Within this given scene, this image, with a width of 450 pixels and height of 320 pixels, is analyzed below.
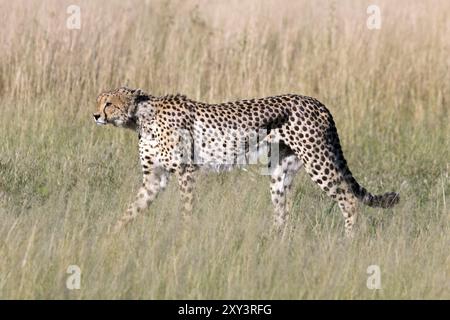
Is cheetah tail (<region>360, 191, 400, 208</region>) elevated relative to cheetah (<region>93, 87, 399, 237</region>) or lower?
lower

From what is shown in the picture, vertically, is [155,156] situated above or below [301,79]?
below

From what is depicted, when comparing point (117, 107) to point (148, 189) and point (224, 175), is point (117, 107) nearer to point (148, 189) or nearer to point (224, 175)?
point (148, 189)

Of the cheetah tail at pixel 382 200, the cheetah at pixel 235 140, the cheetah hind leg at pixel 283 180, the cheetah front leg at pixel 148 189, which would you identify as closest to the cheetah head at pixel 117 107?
the cheetah at pixel 235 140

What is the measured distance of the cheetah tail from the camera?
621 cm

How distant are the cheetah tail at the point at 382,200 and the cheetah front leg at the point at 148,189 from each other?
3.55ft

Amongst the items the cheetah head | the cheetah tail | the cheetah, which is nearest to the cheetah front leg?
the cheetah

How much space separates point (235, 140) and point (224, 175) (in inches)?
31.8

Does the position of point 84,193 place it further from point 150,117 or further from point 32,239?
point 32,239

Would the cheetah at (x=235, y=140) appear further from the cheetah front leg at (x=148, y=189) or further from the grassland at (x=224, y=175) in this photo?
the grassland at (x=224, y=175)

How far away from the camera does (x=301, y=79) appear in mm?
9102

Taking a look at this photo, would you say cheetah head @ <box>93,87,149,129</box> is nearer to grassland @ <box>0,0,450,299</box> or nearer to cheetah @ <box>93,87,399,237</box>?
cheetah @ <box>93,87,399,237</box>

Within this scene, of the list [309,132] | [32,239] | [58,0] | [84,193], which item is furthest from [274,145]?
[58,0]

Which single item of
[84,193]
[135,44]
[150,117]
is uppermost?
[135,44]
